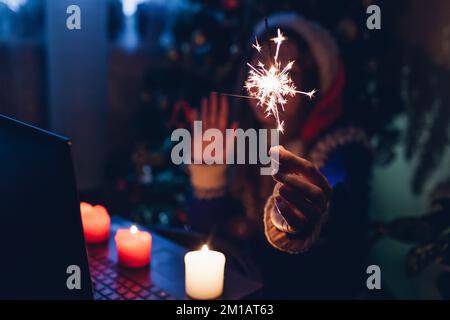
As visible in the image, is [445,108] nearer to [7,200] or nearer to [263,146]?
[263,146]

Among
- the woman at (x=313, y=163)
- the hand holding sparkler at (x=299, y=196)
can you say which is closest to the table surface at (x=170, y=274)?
the hand holding sparkler at (x=299, y=196)

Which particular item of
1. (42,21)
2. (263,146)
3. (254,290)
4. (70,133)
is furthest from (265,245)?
(42,21)

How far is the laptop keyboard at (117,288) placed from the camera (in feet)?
3.11

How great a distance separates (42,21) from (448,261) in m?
2.60

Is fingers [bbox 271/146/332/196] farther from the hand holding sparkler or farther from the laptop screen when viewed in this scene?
the laptop screen

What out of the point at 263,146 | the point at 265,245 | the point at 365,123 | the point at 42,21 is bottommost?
the point at 265,245

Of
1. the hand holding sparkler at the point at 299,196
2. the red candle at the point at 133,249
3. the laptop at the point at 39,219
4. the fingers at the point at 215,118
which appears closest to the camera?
the laptop at the point at 39,219

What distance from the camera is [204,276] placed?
3.07 ft

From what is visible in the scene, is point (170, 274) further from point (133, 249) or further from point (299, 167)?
point (299, 167)

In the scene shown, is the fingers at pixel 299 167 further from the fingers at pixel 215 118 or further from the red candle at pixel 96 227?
the fingers at pixel 215 118

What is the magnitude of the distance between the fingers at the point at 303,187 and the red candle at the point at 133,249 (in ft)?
1.41

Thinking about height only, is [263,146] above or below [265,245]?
above

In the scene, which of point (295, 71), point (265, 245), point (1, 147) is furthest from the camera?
point (265, 245)

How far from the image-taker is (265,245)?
1747mm
